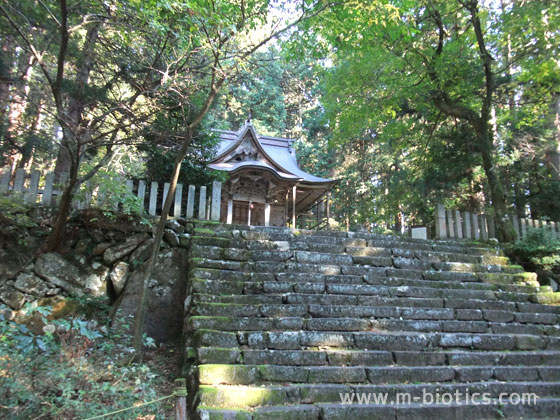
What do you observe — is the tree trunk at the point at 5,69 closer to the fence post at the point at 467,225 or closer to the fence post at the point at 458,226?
the fence post at the point at 458,226

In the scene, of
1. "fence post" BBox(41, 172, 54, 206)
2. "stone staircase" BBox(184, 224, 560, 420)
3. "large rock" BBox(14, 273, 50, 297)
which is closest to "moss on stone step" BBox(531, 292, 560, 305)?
"stone staircase" BBox(184, 224, 560, 420)

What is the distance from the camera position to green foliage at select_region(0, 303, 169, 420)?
244 cm

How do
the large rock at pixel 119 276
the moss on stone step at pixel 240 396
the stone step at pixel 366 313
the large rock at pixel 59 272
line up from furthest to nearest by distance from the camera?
the large rock at pixel 119 276, the large rock at pixel 59 272, the stone step at pixel 366 313, the moss on stone step at pixel 240 396

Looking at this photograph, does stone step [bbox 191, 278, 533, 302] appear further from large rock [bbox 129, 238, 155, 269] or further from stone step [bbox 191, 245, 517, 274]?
large rock [bbox 129, 238, 155, 269]

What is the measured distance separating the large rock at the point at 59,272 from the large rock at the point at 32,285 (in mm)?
77

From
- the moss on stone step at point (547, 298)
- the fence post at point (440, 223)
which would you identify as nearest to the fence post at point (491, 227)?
the fence post at point (440, 223)

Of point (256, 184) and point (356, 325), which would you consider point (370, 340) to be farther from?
point (256, 184)

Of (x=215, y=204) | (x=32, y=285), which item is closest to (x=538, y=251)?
(x=215, y=204)

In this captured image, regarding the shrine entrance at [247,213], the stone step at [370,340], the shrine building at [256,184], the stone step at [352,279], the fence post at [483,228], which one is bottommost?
the stone step at [370,340]

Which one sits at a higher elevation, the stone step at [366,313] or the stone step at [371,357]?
the stone step at [366,313]

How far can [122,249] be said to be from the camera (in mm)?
5336

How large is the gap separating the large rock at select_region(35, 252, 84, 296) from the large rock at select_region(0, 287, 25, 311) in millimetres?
352

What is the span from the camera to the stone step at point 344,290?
4477 millimetres

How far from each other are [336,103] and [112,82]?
628cm
